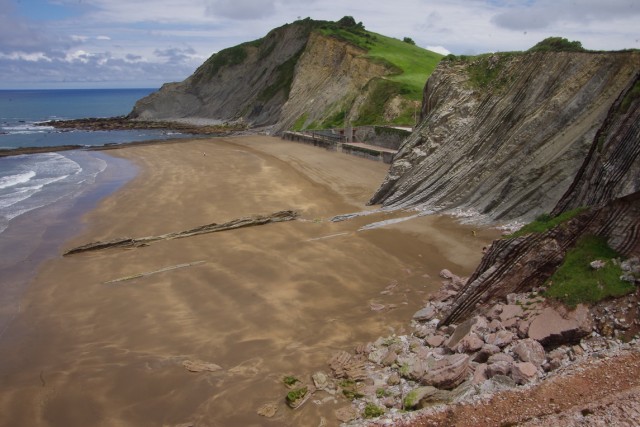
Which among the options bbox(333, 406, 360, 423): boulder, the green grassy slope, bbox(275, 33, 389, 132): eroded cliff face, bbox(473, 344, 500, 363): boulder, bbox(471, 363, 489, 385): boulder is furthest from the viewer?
bbox(275, 33, 389, 132): eroded cliff face

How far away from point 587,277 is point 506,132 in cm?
1393

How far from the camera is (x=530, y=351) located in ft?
31.7

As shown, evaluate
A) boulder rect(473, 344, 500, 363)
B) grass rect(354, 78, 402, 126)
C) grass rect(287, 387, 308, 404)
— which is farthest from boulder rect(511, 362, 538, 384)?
grass rect(354, 78, 402, 126)

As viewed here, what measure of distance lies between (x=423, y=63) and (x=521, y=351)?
221ft

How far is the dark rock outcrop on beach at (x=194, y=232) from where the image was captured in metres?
23.0

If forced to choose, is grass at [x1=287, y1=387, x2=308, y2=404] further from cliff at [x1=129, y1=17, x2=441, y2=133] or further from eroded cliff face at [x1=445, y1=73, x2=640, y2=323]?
cliff at [x1=129, y1=17, x2=441, y2=133]

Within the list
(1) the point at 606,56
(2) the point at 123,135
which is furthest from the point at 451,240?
(2) the point at 123,135

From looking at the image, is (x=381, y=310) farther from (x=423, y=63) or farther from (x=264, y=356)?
(x=423, y=63)

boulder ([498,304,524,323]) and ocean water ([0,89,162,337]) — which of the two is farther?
ocean water ([0,89,162,337])

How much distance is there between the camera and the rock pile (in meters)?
9.38

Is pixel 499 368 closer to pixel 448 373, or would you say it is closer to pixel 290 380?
pixel 448 373

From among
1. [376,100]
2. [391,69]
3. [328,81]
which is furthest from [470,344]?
[328,81]

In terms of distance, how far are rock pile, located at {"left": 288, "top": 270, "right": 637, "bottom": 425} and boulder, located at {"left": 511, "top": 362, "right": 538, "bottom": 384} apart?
0.02m

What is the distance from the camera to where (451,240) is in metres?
20.7
